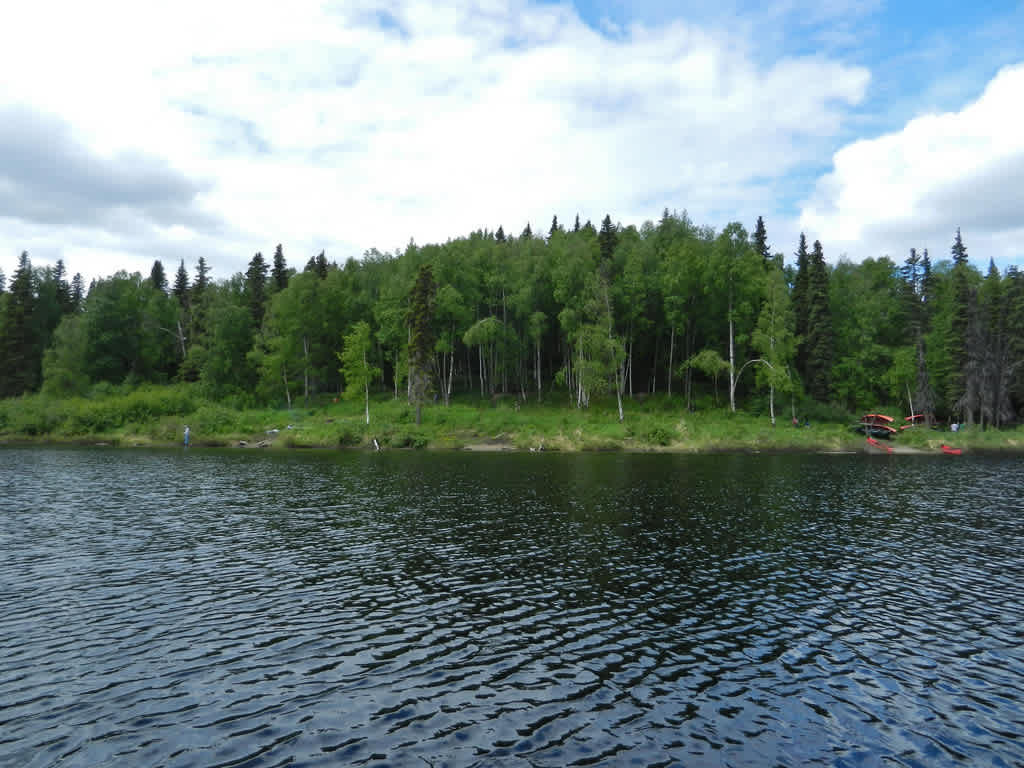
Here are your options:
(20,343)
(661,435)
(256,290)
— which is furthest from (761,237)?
(20,343)

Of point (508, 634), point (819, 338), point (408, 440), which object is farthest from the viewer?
point (819, 338)

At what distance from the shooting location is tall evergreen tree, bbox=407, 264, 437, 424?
2778 inches

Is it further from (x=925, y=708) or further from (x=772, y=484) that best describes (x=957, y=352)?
(x=925, y=708)

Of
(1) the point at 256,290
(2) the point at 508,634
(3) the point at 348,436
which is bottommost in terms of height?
(2) the point at 508,634

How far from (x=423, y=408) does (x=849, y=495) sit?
5035 centimetres

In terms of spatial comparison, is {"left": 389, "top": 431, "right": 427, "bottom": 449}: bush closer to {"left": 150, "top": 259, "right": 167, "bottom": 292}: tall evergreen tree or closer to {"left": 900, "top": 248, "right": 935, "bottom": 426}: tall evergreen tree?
{"left": 900, "top": 248, "right": 935, "bottom": 426}: tall evergreen tree

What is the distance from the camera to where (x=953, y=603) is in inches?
644

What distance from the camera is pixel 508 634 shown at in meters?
14.0

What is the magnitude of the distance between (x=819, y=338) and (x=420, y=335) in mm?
54166

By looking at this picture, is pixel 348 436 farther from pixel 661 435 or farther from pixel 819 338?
pixel 819 338

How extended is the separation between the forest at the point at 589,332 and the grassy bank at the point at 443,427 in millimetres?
3685

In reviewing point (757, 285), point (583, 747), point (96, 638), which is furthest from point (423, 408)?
point (583, 747)

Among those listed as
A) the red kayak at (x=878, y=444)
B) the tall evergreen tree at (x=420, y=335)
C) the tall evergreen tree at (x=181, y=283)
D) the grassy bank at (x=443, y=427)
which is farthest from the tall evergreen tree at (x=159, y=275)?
the red kayak at (x=878, y=444)

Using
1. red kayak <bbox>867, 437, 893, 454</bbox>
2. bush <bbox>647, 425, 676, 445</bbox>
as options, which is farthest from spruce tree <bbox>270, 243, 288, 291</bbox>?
red kayak <bbox>867, 437, 893, 454</bbox>
